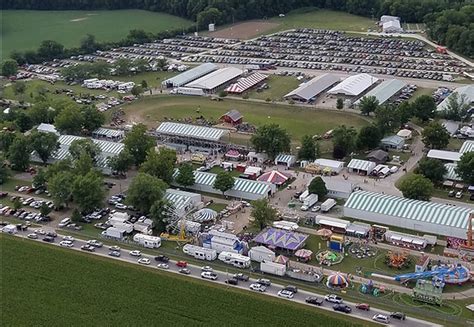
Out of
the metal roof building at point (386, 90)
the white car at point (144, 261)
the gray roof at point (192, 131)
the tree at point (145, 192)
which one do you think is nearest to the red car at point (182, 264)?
the white car at point (144, 261)

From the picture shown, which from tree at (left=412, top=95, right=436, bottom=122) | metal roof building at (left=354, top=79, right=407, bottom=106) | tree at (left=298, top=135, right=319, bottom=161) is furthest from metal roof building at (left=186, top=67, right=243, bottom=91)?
tree at (left=412, top=95, right=436, bottom=122)

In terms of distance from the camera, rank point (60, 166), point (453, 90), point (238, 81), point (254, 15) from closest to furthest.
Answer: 1. point (60, 166)
2. point (453, 90)
3. point (238, 81)
4. point (254, 15)

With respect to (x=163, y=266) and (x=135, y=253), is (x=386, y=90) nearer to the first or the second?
(x=135, y=253)

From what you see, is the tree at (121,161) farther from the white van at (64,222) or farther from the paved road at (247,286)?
the paved road at (247,286)

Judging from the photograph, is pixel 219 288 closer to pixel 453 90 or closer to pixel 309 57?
pixel 453 90

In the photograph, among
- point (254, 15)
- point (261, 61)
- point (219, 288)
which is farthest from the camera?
point (254, 15)

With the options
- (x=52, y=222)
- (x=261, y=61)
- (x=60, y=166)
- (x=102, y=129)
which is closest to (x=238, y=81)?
(x=261, y=61)
